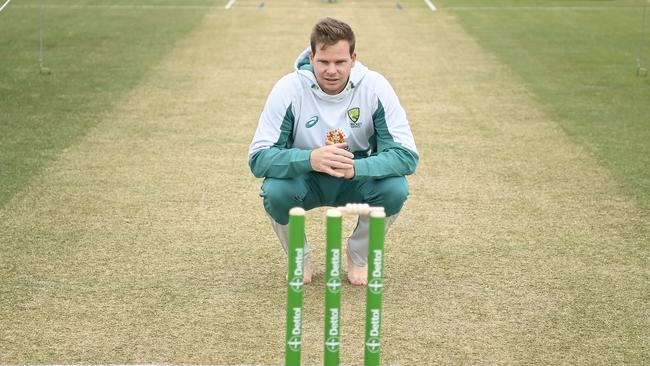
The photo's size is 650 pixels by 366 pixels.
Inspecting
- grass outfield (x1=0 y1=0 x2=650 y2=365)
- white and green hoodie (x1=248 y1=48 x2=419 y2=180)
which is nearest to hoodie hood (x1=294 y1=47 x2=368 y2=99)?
white and green hoodie (x1=248 y1=48 x2=419 y2=180)

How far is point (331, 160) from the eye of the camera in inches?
190

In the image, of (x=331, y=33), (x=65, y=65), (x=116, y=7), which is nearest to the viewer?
(x=331, y=33)

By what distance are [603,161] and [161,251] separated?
3.70m

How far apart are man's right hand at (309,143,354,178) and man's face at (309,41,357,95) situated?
34cm

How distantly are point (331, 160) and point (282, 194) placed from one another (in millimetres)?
433

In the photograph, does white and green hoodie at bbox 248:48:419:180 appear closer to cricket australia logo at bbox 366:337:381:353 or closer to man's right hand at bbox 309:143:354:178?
man's right hand at bbox 309:143:354:178

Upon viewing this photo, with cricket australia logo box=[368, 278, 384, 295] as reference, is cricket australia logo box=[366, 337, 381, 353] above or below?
below

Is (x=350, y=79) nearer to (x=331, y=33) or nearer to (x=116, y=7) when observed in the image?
(x=331, y=33)

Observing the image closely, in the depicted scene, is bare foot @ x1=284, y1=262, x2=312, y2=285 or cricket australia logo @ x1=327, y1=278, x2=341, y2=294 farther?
bare foot @ x1=284, y1=262, x2=312, y2=285

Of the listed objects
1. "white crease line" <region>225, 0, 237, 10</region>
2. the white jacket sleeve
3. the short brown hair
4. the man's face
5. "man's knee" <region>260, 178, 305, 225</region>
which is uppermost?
the short brown hair

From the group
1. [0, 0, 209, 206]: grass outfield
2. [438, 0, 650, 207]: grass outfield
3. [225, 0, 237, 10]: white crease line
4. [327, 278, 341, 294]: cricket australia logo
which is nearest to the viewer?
[327, 278, 341, 294]: cricket australia logo

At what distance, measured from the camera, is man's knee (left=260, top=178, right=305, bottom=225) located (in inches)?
204

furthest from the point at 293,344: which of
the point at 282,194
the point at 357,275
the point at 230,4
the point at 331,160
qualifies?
the point at 230,4

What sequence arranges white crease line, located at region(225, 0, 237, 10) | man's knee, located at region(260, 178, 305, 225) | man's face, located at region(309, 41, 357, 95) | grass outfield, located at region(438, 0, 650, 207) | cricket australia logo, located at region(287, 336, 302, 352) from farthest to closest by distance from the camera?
1. white crease line, located at region(225, 0, 237, 10)
2. grass outfield, located at region(438, 0, 650, 207)
3. man's knee, located at region(260, 178, 305, 225)
4. man's face, located at region(309, 41, 357, 95)
5. cricket australia logo, located at region(287, 336, 302, 352)
